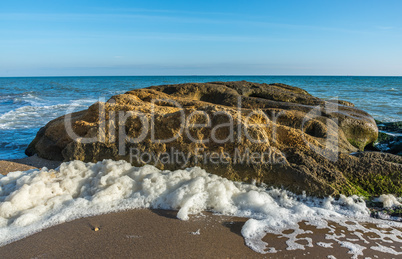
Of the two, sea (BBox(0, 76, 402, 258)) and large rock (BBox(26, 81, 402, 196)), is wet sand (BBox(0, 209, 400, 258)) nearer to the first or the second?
sea (BBox(0, 76, 402, 258))

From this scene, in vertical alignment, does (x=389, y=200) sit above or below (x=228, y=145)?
below

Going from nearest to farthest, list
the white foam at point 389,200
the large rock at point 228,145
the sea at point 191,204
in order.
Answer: the sea at point 191,204
the white foam at point 389,200
the large rock at point 228,145

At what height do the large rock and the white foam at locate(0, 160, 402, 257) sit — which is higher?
the large rock

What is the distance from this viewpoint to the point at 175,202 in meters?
3.00

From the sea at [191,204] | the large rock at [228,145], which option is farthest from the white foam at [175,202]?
the large rock at [228,145]

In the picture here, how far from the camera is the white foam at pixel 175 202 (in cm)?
258

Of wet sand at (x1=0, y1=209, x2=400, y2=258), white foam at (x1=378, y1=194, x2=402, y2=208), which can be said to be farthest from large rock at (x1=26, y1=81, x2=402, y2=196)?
wet sand at (x1=0, y1=209, x2=400, y2=258)

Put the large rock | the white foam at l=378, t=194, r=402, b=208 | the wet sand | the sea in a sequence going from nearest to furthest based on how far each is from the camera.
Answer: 1. the wet sand
2. the sea
3. the white foam at l=378, t=194, r=402, b=208
4. the large rock

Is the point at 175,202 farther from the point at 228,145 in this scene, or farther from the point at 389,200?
the point at 389,200

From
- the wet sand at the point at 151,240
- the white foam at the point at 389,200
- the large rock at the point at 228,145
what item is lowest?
the wet sand at the point at 151,240

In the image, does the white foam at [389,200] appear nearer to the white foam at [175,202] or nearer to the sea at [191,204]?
the sea at [191,204]

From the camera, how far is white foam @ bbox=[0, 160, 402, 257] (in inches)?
102

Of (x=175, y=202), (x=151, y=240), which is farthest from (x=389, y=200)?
(x=151, y=240)

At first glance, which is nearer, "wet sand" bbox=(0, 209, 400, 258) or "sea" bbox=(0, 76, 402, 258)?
"wet sand" bbox=(0, 209, 400, 258)
